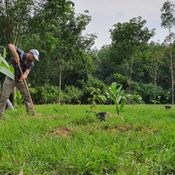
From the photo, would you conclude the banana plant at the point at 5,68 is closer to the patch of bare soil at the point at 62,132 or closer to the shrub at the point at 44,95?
the patch of bare soil at the point at 62,132

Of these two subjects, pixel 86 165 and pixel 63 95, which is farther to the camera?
pixel 63 95

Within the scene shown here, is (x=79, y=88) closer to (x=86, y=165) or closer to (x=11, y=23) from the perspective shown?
(x=11, y=23)

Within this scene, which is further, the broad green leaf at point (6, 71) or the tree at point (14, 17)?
the tree at point (14, 17)

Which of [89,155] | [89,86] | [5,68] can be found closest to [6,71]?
[5,68]

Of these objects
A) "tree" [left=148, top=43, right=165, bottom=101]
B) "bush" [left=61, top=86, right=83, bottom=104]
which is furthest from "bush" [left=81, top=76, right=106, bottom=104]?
"tree" [left=148, top=43, right=165, bottom=101]

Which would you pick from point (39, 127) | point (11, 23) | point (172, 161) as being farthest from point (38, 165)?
point (11, 23)

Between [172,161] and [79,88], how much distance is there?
39.4 metres

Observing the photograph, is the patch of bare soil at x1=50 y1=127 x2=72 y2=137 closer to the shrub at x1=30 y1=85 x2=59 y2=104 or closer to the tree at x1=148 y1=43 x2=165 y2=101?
the shrub at x1=30 y1=85 x2=59 y2=104

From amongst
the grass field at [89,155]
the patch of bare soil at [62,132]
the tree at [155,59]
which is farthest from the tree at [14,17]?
the tree at [155,59]

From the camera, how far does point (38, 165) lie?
360 centimetres

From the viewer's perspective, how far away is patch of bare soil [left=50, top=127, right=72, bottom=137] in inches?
208

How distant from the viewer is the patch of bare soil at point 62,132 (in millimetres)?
5285

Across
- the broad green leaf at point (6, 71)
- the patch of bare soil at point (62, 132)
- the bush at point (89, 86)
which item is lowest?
the patch of bare soil at point (62, 132)

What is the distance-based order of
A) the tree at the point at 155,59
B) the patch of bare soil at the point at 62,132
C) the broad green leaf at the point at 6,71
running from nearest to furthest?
the broad green leaf at the point at 6,71 < the patch of bare soil at the point at 62,132 < the tree at the point at 155,59
